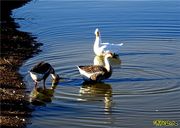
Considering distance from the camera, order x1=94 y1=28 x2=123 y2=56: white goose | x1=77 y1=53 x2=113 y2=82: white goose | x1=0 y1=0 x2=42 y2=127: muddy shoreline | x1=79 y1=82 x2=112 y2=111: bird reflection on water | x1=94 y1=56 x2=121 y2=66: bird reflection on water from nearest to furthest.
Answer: x1=0 y1=0 x2=42 y2=127: muddy shoreline
x1=79 y1=82 x2=112 y2=111: bird reflection on water
x1=77 y1=53 x2=113 y2=82: white goose
x1=94 y1=56 x2=121 y2=66: bird reflection on water
x1=94 y1=28 x2=123 y2=56: white goose

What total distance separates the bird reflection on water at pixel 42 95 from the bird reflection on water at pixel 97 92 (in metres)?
0.89

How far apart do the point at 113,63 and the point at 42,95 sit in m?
4.49

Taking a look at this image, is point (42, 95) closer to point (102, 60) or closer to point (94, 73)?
point (94, 73)

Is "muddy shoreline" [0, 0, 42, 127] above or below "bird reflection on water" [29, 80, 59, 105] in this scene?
above

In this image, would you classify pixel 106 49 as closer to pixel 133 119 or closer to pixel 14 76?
pixel 14 76

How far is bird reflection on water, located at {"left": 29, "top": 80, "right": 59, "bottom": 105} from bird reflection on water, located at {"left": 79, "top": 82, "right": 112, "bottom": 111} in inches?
34.9

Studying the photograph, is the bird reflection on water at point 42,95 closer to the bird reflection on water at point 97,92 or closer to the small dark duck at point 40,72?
the small dark duck at point 40,72

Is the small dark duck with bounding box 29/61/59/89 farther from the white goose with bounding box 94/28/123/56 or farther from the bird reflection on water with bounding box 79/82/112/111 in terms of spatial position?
the white goose with bounding box 94/28/123/56

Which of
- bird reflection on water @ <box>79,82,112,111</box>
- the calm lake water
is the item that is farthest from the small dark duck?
bird reflection on water @ <box>79,82,112,111</box>

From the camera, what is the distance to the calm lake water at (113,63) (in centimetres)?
1410

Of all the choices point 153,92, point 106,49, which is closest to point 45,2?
point 106,49

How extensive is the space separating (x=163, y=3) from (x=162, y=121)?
57.7 feet

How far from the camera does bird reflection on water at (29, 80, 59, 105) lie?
50.4 feet

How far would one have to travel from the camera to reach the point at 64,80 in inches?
685
